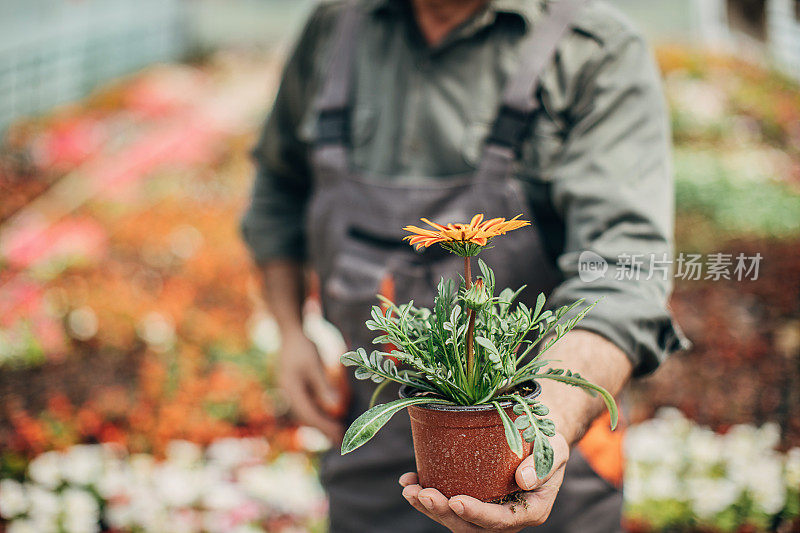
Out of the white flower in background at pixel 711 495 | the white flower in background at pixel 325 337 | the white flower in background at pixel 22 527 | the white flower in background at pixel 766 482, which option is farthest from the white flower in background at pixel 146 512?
the white flower in background at pixel 766 482

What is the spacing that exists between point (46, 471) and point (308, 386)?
1.59 meters

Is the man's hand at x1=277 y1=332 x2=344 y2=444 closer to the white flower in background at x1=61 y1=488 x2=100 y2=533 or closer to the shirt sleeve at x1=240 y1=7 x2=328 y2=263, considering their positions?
the shirt sleeve at x1=240 y1=7 x2=328 y2=263

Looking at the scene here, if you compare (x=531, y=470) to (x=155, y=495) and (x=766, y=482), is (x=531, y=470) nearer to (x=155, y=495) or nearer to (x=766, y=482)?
(x=766, y=482)

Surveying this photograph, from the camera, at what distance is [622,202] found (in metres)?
1.26

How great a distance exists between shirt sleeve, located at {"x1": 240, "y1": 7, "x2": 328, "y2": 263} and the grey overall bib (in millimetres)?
217

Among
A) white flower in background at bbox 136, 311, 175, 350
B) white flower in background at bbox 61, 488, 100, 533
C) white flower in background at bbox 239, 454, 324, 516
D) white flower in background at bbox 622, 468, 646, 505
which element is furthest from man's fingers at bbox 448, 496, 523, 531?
white flower in background at bbox 136, 311, 175, 350

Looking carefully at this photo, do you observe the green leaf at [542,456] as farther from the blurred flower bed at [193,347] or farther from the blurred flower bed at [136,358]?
the blurred flower bed at [136,358]

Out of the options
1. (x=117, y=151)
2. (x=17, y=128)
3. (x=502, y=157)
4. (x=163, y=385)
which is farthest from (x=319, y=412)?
(x=17, y=128)

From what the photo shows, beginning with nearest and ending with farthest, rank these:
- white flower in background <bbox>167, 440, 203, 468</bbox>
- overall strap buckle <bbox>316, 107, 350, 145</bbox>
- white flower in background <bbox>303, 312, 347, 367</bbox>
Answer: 1. overall strap buckle <bbox>316, 107, 350, 145</bbox>
2. white flower in background <bbox>167, 440, 203, 468</bbox>
3. white flower in background <bbox>303, 312, 347, 367</bbox>

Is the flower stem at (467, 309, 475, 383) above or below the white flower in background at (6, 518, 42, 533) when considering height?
above

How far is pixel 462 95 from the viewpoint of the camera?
1.59m

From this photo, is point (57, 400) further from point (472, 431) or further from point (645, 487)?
point (472, 431)

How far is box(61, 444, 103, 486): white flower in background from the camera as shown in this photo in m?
2.90

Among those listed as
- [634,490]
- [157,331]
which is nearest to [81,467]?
[157,331]
